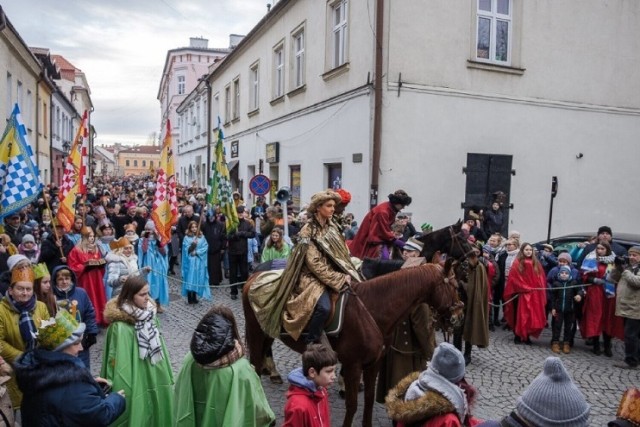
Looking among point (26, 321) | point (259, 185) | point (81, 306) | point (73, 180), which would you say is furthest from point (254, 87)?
point (26, 321)

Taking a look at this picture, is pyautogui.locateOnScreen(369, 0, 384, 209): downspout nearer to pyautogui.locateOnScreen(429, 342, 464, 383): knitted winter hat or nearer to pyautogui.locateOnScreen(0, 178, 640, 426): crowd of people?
pyautogui.locateOnScreen(0, 178, 640, 426): crowd of people

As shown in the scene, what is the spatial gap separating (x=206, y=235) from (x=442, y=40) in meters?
7.00

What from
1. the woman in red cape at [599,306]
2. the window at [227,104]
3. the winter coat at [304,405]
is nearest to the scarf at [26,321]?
the winter coat at [304,405]

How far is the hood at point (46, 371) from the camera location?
3066 mm

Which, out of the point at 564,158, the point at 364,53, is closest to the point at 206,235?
the point at 364,53

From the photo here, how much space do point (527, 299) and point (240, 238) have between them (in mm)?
5760

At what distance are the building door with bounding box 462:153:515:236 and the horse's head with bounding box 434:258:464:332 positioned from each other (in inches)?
316

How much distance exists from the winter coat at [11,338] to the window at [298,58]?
44.8ft

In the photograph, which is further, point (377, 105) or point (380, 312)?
point (377, 105)

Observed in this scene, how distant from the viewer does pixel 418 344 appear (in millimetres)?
5723

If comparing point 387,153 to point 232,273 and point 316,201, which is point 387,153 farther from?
point 316,201

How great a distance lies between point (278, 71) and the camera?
19688mm

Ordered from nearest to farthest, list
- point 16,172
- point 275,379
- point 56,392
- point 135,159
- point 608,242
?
point 56,392 → point 275,379 → point 16,172 → point 608,242 → point 135,159

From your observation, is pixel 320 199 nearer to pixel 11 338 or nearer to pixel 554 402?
pixel 11 338
